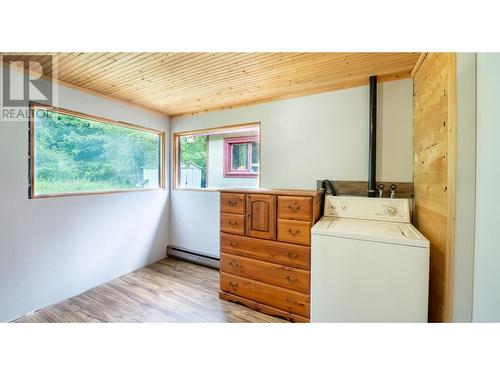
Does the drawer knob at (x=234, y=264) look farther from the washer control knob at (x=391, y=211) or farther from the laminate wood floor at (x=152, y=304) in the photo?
the washer control knob at (x=391, y=211)

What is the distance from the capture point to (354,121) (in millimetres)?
2262

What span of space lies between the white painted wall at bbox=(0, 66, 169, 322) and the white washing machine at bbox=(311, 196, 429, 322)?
2488 mm

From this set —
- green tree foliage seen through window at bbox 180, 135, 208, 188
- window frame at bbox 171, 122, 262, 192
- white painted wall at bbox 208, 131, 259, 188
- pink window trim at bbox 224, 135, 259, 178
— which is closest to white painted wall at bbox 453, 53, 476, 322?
window frame at bbox 171, 122, 262, 192

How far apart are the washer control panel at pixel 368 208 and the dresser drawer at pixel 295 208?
1.39ft

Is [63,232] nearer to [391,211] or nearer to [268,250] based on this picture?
[268,250]

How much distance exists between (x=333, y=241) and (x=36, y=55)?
2.78 m

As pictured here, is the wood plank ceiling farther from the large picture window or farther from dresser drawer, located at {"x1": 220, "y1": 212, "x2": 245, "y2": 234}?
dresser drawer, located at {"x1": 220, "y1": 212, "x2": 245, "y2": 234}

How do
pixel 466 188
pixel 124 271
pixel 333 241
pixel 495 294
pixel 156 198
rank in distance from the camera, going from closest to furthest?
pixel 495 294 → pixel 466 188 → pixel 333 241 → pixel 124 271 → pixel 156 198

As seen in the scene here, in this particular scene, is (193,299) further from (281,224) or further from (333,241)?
(333,241)

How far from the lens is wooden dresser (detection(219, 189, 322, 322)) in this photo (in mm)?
1899

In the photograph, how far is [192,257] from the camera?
3340 mm

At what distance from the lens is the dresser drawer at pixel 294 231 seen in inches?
73.9

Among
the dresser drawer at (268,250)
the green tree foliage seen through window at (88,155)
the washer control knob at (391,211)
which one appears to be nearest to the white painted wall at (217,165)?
the green tree foliage seen through window at (88,155)
